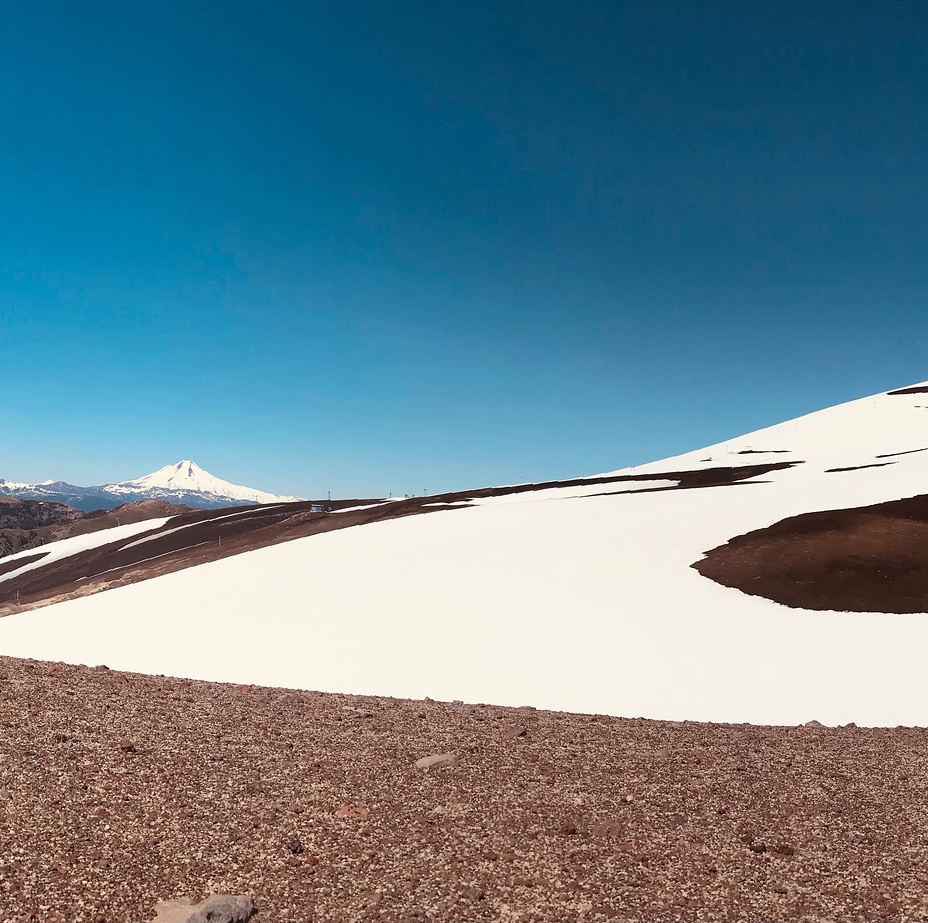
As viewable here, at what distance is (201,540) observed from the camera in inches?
3199

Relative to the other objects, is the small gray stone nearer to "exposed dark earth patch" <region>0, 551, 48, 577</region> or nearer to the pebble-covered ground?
the pebble-covered ground

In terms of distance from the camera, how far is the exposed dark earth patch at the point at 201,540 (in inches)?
2285

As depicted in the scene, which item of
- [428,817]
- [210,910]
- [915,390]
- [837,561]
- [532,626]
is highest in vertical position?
[915,390]

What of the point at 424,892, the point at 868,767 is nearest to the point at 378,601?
the point at 868,767

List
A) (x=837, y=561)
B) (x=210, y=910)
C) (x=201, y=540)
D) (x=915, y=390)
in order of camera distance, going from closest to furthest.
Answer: (x=210, y=910), (x=837, y=561), (x=201, y=540), (x=915, y=390)

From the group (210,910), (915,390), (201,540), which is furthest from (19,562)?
(915,390)

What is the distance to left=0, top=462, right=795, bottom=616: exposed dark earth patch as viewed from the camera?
58.0 m

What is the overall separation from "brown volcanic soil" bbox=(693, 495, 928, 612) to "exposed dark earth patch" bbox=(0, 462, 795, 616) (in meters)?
27.8

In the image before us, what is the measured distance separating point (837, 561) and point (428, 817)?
3186 cm

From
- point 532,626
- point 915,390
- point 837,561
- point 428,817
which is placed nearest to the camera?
point 428,817

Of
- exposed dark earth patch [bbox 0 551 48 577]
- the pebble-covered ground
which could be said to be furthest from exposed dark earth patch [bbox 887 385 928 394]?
exposed dark earth patch [bbox 0 551 48 577]

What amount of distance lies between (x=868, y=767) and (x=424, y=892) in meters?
10.8

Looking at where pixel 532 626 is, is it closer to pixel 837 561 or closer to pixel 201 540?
pixel 837 561

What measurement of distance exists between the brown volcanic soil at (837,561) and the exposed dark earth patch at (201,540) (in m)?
27.8
